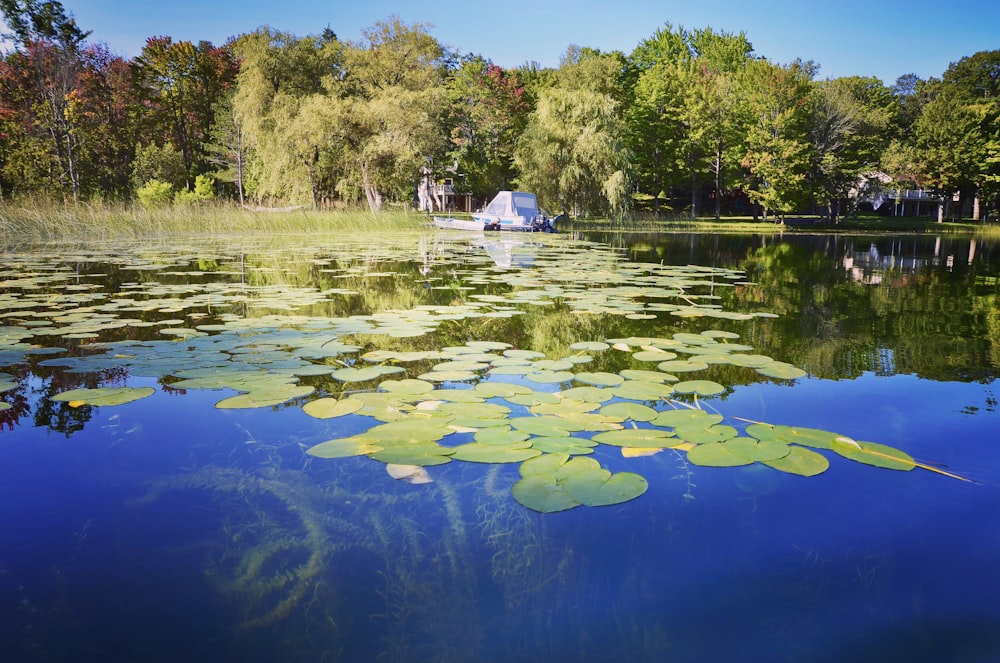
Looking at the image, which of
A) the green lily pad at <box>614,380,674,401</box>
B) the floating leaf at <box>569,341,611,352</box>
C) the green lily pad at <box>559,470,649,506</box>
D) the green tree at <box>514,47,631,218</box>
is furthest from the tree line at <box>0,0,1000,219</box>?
the green lily pad at <box>559,470,649,506</box>

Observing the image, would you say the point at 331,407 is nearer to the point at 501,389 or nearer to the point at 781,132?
the point at 501,389

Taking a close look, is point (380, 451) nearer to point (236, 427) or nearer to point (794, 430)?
point (236, 427)

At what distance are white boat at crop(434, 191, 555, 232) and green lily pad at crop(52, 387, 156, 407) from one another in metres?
18.7

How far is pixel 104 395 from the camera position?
2.78 m

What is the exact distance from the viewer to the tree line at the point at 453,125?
78.8ft

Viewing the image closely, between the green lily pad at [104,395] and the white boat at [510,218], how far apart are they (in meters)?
18.7

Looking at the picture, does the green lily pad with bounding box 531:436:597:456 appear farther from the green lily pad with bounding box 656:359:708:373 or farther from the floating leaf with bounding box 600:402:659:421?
the green lily pad with bounding box 656:359:708:373

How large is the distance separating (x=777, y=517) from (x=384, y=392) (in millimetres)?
1690

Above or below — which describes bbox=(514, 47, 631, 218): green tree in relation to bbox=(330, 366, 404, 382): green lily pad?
above

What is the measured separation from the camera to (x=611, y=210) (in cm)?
2511

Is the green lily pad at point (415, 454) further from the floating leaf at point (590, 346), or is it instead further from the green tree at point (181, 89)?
the green tree at point (181, 89)

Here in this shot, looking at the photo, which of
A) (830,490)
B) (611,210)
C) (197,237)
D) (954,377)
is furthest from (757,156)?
(830,490)

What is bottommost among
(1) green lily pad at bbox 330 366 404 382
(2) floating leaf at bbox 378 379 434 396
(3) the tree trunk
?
(2) floating leaf at bbox 378 379 434 396

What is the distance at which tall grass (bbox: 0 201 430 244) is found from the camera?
1394 centimetres
